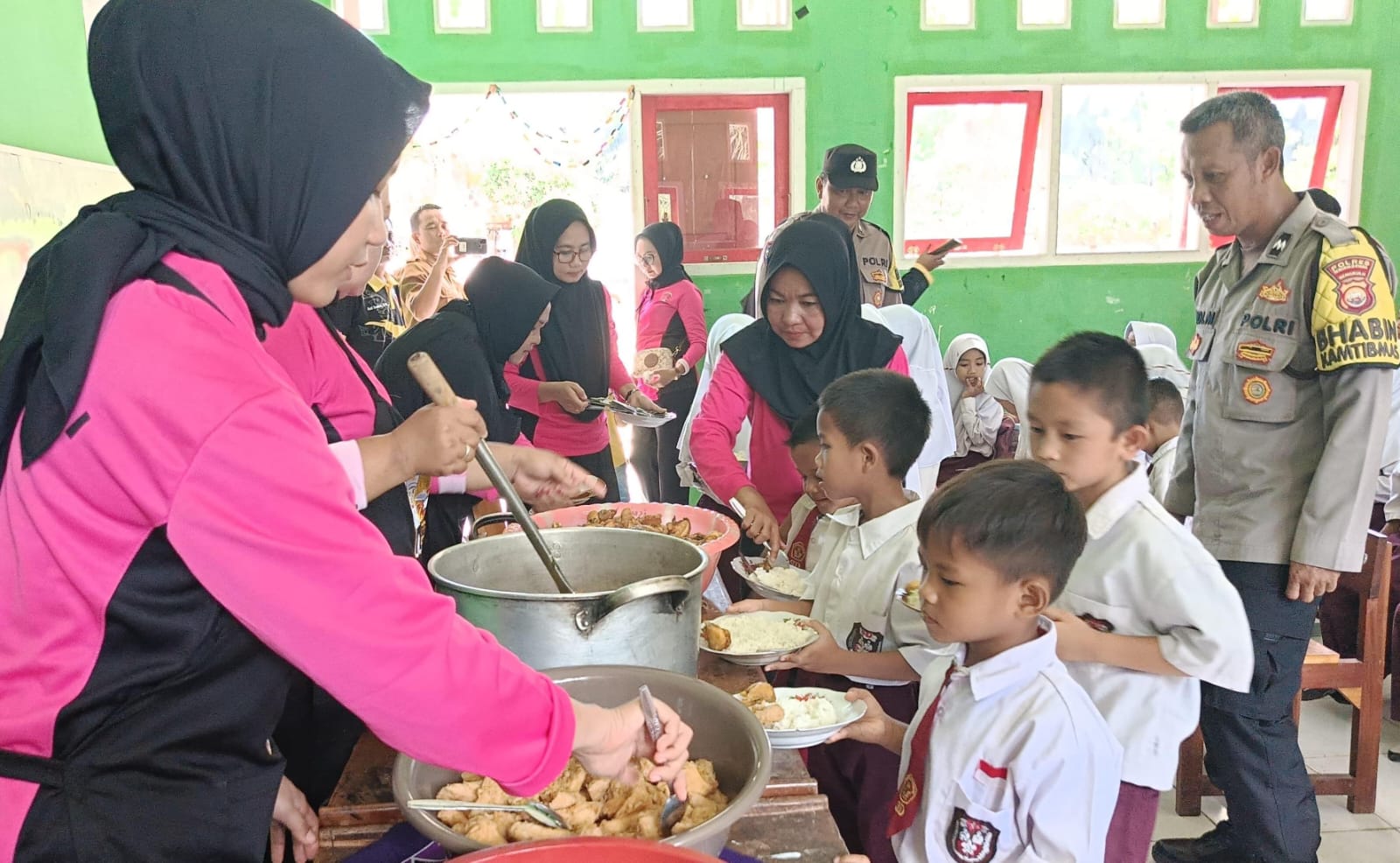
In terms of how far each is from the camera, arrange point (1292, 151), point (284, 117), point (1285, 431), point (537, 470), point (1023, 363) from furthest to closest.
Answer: point (1292, 151) < point (1023, 363) < point (1285, 431) < point (537, 470) < point (284, 117)

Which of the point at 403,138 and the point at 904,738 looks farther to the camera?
the point at 904,738

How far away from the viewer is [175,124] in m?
0.85

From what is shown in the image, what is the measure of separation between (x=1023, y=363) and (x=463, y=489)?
15.1 ft

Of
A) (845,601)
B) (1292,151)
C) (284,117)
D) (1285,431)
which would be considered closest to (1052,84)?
(1292,151)

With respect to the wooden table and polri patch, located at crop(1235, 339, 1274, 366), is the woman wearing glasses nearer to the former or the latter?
polri patch, located at crop(1235, 339, 1274, 366)

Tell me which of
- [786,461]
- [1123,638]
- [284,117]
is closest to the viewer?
[284,117]

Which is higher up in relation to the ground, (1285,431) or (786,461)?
(1285,431)

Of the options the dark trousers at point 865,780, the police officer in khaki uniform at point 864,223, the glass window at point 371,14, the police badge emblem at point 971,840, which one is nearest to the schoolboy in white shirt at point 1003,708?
the police badge emblem at point 971,840

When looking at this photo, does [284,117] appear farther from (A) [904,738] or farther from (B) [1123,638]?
(B) [1123,638]

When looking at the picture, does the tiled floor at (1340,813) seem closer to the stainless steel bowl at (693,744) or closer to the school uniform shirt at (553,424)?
the stainless steel bowl at (693,744)

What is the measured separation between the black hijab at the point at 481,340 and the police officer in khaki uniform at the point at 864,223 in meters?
1.36

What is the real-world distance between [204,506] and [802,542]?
75.0 inches

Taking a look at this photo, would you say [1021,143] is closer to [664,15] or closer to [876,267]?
[664,15]


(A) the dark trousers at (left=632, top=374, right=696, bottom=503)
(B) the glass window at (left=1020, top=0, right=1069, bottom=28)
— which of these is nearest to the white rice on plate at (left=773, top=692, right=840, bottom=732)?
(A) the dark trousers at (left=632, top=374, right=696, bottom=503)
